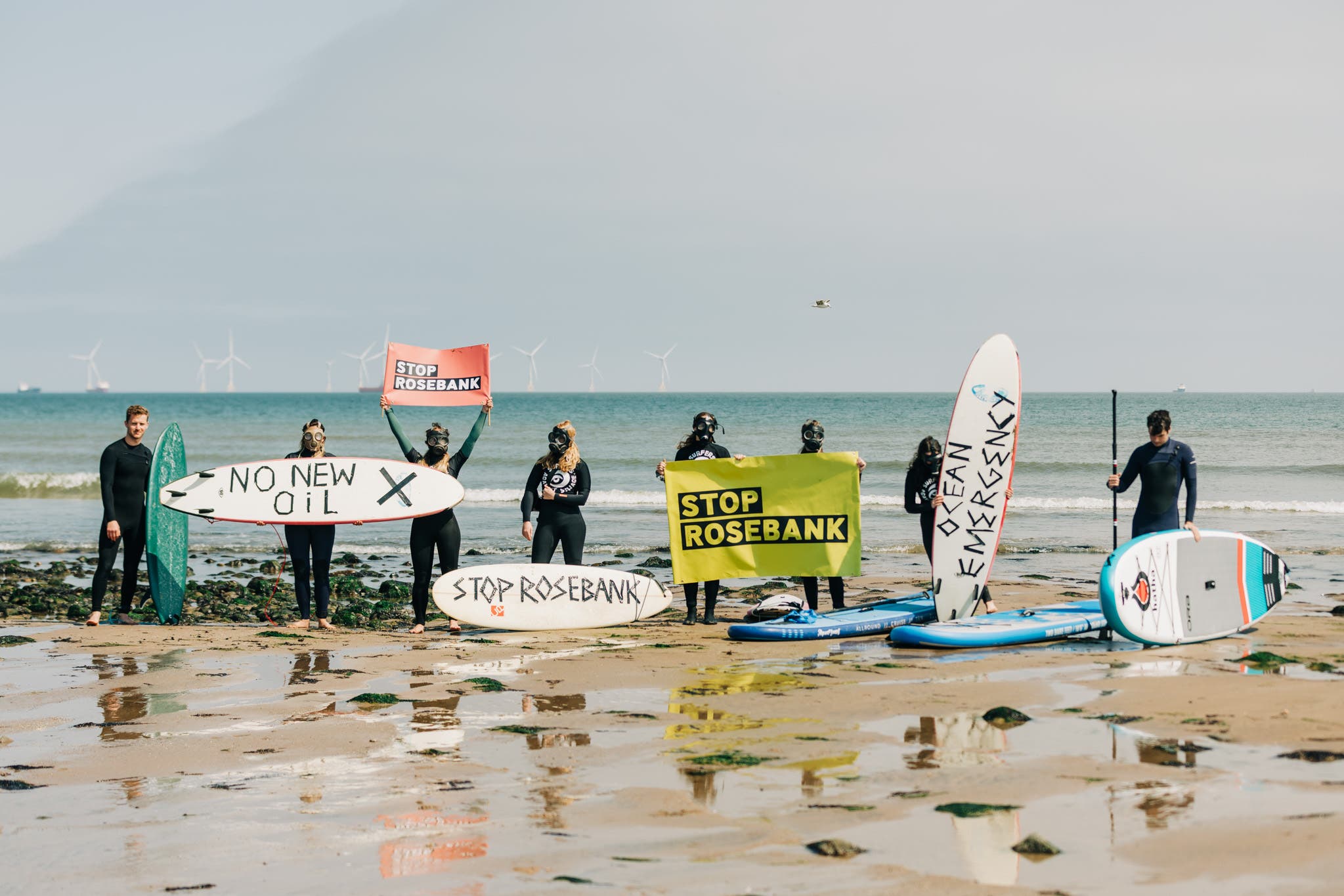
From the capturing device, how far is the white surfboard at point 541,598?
11.0m

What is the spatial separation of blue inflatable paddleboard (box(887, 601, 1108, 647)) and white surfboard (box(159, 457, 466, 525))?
438 cm

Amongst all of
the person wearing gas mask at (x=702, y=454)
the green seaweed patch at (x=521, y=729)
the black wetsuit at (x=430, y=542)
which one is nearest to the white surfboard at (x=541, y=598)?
the black wetsuit at (x=430, y=542)

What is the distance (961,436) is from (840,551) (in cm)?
170

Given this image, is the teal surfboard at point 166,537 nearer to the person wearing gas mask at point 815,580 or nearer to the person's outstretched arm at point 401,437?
the person's outstretched arm at point 401,437

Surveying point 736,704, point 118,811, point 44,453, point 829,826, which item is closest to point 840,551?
point 736,704

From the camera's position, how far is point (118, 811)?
214 inches

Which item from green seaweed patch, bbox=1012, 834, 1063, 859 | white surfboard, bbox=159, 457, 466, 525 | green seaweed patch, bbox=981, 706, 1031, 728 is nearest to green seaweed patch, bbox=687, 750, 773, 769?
green seaweed patch, bbox=981, 706, 1031, 728

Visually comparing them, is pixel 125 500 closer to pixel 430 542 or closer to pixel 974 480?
pixel 430 542

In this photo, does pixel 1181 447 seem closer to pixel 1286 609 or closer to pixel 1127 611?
pixel 1127 611

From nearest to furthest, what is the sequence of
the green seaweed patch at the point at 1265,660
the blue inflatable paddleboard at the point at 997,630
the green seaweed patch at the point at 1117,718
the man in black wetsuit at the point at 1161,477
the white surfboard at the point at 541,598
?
the green seaweed patch at the point at 1117,718 → the green seaweed patch at the point at 1265,660 → the blue inflatable paddleboard at the point at 997,630 → the man in black wetsuit at the point at 1161,477 → the white surfboard at the point at 541,598

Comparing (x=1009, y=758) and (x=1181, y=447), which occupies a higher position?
(x=1181, y=447)

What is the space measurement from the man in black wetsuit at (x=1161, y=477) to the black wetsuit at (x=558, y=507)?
473 centimetres

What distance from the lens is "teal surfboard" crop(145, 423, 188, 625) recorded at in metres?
11.1

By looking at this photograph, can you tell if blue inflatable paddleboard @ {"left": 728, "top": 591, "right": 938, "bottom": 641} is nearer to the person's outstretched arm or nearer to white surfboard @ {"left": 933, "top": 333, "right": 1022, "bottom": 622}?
white surfboard @ {"left": 933, "top": 333, "right": 1022, "bottom": 622}
